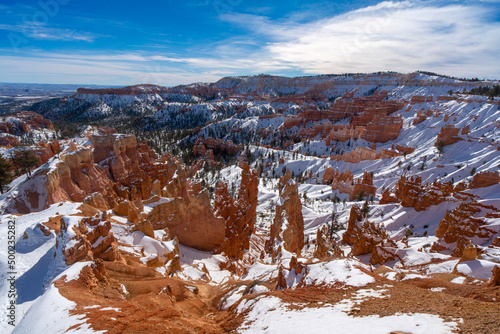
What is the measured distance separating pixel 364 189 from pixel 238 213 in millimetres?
35896

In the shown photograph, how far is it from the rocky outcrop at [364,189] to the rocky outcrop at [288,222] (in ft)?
96.7

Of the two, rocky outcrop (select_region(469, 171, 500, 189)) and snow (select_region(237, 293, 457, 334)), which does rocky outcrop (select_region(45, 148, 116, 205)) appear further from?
rocky outcrop (select_region(469, 171, 500, 189))

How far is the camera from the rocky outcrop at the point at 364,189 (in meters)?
54.1

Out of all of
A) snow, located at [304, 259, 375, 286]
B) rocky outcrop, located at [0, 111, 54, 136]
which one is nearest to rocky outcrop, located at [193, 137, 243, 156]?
rocky outcrop, located at [0, 111, 54, 136]

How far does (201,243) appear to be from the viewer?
84.3ft

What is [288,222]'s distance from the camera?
92.9 feet

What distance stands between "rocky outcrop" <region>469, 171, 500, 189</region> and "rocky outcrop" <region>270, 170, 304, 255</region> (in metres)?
32.5

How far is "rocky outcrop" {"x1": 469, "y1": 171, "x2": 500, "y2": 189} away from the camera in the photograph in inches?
1537

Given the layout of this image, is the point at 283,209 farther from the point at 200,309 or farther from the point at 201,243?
the point at 200,309

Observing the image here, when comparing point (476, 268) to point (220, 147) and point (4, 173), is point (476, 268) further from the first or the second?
point (220, 147)

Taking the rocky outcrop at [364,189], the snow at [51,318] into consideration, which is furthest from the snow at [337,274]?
the rocky outcrop at [364,189]

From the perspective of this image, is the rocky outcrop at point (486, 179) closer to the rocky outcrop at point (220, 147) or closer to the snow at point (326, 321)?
the snow at point (326, 321)

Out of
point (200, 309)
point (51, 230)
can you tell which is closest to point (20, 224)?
point (51, 230)

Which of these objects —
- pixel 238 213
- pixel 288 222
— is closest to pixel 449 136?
pixel 288 222
